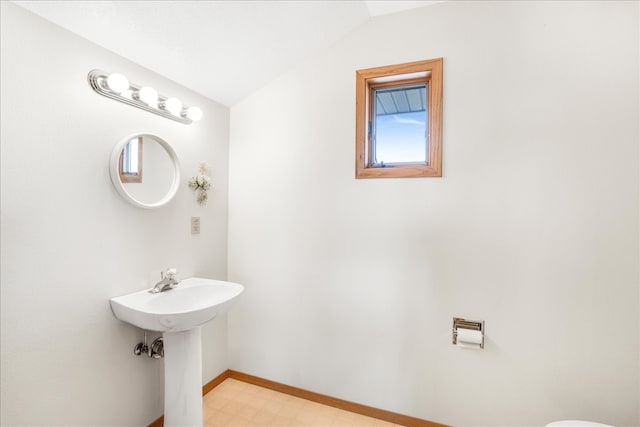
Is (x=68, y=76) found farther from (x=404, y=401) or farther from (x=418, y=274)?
(x=404, y=401)

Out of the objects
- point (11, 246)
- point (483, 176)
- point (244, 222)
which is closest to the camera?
point (11, 246)

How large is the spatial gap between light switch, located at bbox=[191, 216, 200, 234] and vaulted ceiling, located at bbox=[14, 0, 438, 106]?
87cm

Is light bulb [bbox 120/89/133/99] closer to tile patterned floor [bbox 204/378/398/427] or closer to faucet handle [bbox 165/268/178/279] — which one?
faucet handle [bbox 165/268/178/279]

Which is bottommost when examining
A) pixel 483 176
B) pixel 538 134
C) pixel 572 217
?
pixel 572 217

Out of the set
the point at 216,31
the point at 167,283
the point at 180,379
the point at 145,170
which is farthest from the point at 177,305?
the point at 216,31

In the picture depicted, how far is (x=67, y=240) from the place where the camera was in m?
1.30

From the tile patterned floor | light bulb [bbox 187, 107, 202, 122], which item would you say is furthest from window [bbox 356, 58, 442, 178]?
the tile patterned floor

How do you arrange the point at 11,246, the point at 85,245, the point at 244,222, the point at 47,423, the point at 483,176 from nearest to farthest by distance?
the point at 11,246, the point at 47,423, the point at 85,245, the point at 483,176, the point at 244,222

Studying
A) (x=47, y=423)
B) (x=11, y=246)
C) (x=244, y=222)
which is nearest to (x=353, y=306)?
(x=244, y=222)

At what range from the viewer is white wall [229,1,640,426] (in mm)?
1441

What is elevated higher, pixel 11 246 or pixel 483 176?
pixel 483 176

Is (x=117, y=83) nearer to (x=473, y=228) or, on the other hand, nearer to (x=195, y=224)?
(x=195, y=224)

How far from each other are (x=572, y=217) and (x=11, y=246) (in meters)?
2.53

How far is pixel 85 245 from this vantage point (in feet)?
4.49
